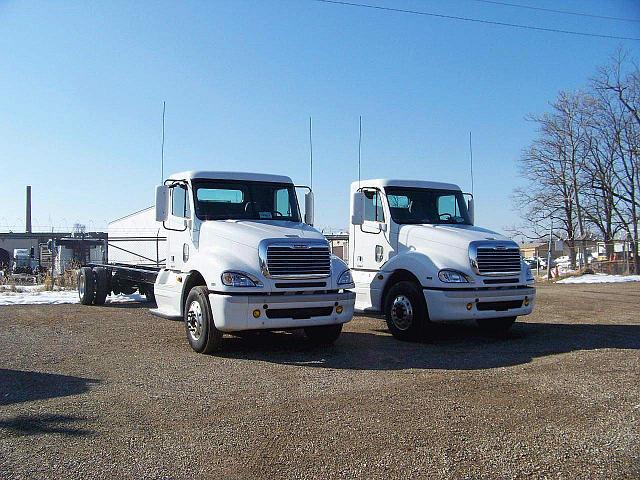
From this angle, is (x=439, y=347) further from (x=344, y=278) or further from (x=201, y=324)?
(x=201, y=324)

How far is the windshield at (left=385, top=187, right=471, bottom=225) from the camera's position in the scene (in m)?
11.4

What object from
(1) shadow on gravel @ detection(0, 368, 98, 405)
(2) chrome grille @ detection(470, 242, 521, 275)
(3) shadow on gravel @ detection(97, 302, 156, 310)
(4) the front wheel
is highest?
(2) chrome grille @ detection(470, 242, 521, 275)

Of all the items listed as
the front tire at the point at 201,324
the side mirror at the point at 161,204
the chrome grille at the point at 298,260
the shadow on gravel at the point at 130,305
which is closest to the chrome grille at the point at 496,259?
the chrome grille at the point at 298,260

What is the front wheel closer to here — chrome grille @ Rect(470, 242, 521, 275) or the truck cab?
chrome grille @ Rect(470, 242, 521, 275)

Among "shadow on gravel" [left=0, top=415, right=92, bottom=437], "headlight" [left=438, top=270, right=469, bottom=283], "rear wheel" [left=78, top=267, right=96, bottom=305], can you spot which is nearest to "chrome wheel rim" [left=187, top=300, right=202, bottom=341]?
"shadow on gravel" [left=0, top=415, right=92, bottom=437]

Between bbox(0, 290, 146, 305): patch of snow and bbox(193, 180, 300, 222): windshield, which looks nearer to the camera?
bbox(193, 180, 300, 222): windshield

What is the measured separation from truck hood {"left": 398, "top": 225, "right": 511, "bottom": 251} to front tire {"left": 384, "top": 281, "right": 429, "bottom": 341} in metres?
0.77

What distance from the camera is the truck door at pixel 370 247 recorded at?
36.7 feet

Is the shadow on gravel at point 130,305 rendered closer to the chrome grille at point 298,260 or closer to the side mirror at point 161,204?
the side mirror at point 161,204

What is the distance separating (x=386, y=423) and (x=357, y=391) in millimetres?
1155

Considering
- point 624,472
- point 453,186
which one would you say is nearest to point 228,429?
point 624,472

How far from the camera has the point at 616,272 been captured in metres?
32.8

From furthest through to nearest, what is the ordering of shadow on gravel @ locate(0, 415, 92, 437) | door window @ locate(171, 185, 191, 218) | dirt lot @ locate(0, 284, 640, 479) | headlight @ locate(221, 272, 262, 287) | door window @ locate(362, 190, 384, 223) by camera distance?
door window @ locate(362, 190, 384, 223) < door window @ locate(171, 185, 191, 218) < headlight @ locate(221, 272, 262, 287) < shadow on gravel @ locate(0, 415, 92, 437) < dirt lot @ locate(0, 284, 640, 479)

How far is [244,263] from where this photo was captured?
8703mm
